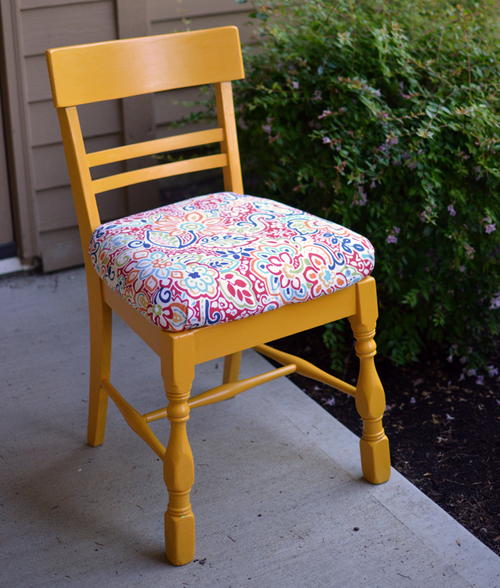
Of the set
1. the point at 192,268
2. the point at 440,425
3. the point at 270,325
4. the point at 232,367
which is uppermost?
the point at 192,268

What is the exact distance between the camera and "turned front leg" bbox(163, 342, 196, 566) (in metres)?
1.35

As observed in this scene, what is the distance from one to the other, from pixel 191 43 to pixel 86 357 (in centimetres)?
90

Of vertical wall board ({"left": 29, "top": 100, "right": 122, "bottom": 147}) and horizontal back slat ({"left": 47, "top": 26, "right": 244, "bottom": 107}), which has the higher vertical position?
horizontal back slat ({"left": 47, "top": 26, "right": 244, "bottom": 107})

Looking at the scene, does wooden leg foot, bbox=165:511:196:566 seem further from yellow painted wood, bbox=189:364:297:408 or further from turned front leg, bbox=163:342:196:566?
yellow painted wood, bbox=189:364:297:408

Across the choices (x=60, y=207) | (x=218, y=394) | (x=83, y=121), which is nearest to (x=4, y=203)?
(x=60, y=207)

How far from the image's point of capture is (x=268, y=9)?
2230 mm

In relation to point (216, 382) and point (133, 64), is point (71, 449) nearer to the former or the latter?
point (216, 382)

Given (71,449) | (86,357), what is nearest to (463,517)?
(71,449)

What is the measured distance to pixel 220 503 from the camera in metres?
1.61

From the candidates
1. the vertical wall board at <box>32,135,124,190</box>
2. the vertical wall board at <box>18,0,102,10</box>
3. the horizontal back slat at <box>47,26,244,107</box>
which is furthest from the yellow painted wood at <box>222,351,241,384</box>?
the vertical wall board at <box>18,0,102,10</box>

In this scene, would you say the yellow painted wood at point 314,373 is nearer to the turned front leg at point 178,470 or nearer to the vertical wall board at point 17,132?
the turned front leg at point 178,470

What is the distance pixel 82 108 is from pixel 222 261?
1317mm

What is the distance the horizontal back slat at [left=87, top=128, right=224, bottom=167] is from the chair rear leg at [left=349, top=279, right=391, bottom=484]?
48 centimetres

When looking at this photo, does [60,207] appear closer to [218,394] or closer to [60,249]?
[60,249]
